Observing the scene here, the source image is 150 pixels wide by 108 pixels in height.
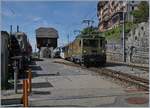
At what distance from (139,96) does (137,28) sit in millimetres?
41269

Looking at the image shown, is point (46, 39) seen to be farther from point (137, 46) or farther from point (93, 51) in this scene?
point (93, 51)

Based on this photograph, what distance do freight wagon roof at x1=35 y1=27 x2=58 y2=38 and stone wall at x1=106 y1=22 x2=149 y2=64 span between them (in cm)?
2219

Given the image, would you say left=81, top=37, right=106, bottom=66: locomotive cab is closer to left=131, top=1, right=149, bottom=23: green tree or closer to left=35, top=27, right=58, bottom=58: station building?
left=35, top=27, right=58, bottom=58: station building

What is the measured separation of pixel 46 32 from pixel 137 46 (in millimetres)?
31016

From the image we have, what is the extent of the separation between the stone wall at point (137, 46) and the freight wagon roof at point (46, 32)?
22.2 m

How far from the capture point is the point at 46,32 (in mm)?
80500

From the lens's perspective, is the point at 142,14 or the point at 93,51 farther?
the point at 142,14

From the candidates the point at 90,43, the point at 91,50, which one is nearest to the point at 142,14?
the point at 90,43

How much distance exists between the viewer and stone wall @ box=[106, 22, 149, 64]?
4925 cm

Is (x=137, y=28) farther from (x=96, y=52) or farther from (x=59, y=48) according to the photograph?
(x=59, y=48)

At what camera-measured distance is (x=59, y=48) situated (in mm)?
85688

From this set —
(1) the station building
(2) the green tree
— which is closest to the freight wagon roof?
(1) the station building

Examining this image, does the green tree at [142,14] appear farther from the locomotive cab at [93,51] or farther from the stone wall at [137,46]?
the locomotive cab at [93,51]

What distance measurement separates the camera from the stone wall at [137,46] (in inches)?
1939
